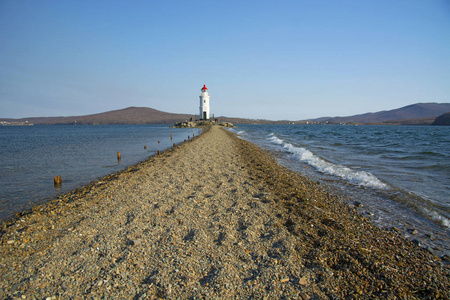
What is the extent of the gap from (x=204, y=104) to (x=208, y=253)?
7350cm

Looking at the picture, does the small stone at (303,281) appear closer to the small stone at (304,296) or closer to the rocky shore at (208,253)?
the rocky shore at (208,253)

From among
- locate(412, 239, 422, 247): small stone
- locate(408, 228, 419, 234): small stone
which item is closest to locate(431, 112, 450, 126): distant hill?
locate(408, 228, 419, 234): small stone

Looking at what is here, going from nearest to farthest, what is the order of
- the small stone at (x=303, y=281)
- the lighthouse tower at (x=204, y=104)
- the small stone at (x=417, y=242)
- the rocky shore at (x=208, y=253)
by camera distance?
1. the rocky shore at (x=208, y=253)
2. the small stone at (x=303, y=281)
3. the small stone at (x=417, y=242)
4. the lighthouse tower at (x=204, y=104)

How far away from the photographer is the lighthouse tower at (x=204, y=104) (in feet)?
240

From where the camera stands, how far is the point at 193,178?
30.7 ft

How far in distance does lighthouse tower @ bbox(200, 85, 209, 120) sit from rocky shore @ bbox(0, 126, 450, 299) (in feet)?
226

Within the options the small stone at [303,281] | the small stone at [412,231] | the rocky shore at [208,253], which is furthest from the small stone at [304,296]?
the small stone at [412,231]

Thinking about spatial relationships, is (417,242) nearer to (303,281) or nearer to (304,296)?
(303,281)

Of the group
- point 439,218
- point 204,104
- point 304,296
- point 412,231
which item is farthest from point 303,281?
point 204,104

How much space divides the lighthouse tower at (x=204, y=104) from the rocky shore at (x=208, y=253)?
2714 inches

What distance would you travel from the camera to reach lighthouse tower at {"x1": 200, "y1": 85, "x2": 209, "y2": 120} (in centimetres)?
7325

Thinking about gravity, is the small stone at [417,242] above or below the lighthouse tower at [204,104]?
below

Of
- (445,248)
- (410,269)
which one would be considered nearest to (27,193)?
(410,269)

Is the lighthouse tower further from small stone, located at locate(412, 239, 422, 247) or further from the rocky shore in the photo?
small stone, located at locate(412, 239, 422, 247)
